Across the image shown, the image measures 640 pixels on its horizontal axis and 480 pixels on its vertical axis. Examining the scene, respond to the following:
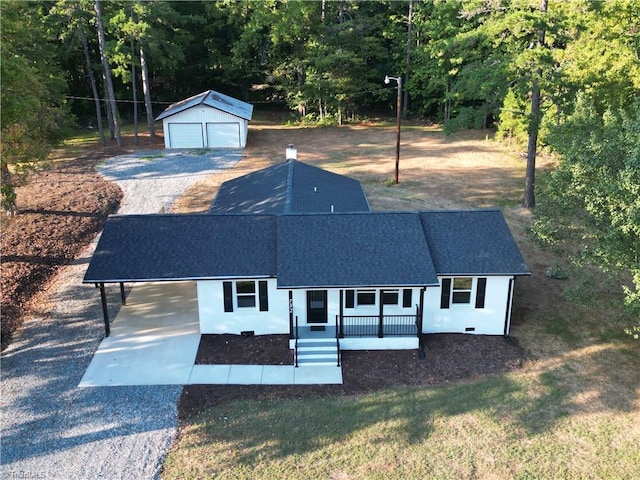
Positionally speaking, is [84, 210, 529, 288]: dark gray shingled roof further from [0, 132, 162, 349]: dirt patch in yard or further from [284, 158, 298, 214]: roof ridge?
[0, 132, 162, 349]: dirt patch in yard

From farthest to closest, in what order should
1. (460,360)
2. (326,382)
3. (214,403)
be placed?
(460,360)
(326,382)
(214,403)

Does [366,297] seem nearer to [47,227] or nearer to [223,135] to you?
[47,227]

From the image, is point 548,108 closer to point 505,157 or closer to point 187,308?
point 505,157

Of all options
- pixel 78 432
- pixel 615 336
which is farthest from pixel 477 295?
pixel 78 432

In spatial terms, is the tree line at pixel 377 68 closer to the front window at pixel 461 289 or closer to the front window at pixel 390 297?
the front window at pixel 461 289

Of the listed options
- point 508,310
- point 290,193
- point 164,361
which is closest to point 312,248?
point 290,193
